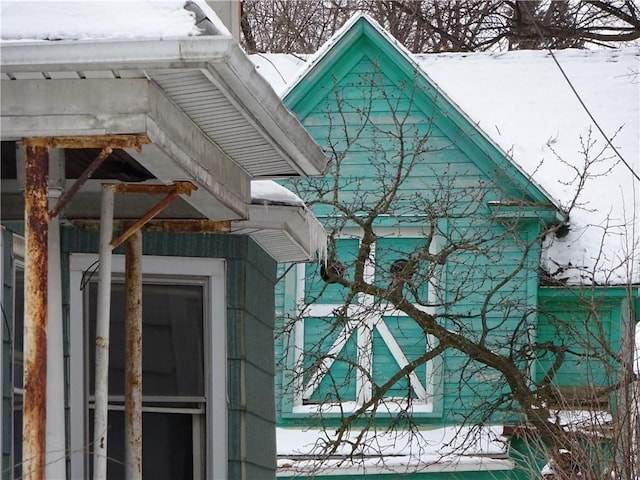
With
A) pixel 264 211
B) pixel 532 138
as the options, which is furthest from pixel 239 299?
Answer: pixel 532 138

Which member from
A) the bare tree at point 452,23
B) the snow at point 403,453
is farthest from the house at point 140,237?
the bare tree at point 452,23

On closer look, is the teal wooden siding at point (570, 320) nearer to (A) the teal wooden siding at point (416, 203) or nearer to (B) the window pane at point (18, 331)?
(A) the teal wooden siding at point (416, 203)

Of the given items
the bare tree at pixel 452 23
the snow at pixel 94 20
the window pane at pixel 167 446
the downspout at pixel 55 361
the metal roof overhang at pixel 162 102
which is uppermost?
the bare tree at pixel 452 23

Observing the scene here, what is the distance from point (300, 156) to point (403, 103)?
7582mm

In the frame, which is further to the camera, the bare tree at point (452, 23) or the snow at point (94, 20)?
the bare tree at point (452, 23)

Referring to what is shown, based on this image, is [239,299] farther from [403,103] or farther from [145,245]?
[403,103]

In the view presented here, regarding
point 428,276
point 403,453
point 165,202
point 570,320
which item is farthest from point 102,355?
point 570,320

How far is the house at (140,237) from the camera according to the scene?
3.68 metres

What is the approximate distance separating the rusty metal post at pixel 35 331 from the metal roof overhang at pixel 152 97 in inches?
9.5

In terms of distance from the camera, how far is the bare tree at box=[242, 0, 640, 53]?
18359mm

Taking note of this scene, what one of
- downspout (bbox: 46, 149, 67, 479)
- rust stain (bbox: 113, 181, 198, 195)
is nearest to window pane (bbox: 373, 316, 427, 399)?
rust stain (bbox: 113, 181, 198, 195)

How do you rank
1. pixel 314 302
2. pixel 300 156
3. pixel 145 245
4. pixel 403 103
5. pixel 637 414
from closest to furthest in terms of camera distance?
pixel 300 156
pixel 145 245
pixel 637 414
pixel 314 302
pixel 403 103

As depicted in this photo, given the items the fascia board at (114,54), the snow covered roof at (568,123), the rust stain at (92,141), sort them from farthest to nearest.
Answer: the snow covered roof at (568,123)
the rust stain at (92,141)
the fascia board at (114,54)

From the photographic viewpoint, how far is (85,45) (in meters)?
3.51
